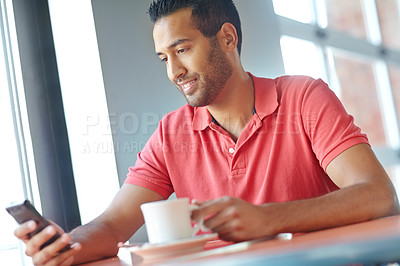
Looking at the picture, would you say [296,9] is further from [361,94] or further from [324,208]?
[324,208]

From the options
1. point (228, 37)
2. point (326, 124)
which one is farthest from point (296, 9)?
point (326, 124)

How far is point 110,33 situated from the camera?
1737 mm

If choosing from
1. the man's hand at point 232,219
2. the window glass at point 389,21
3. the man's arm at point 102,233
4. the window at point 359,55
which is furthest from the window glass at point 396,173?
the man's hand at point 232,219

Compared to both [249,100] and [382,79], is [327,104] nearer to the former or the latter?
[249,100]

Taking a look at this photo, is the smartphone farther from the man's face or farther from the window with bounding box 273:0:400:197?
the window with bounding box 273:0:400:197

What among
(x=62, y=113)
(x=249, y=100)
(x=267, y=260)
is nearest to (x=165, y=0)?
(x=249, y=100)

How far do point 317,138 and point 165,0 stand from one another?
2.27 feet

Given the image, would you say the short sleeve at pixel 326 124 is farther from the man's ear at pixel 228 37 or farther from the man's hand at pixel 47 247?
the man's hand at pixel 47 247

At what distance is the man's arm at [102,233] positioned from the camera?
92 centimetres

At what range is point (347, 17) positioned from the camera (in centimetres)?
348

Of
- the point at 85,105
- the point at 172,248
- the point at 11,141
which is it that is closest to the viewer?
the point at 172,248

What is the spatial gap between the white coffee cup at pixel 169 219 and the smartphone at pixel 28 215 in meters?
0.22

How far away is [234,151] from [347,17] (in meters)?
2.51

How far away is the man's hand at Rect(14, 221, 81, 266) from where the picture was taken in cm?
90
